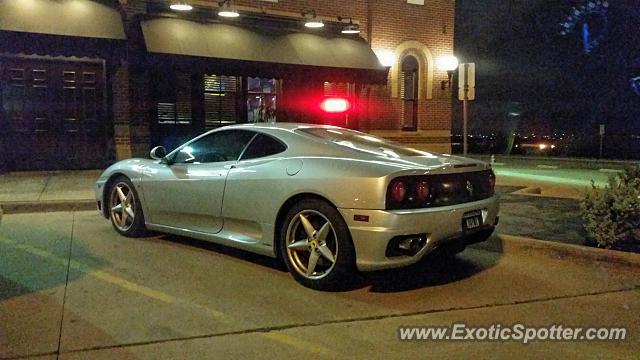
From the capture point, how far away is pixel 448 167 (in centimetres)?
538

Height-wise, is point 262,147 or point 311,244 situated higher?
point 262,147

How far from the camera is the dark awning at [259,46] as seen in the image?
12617 mm

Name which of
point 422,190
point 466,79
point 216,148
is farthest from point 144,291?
point 466,79

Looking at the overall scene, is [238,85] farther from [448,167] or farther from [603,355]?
[603,355]

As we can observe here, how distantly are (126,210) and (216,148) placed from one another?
1.58 m

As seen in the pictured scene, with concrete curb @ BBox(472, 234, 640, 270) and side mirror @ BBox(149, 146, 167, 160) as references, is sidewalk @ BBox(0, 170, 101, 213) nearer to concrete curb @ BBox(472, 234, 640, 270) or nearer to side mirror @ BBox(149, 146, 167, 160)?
side mirror @ BBox(149, 146, 167, 160)

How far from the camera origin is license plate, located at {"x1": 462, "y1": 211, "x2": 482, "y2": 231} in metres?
5.38

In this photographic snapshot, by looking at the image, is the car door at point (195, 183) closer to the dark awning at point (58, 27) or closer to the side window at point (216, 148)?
the side window at point (216, 148)

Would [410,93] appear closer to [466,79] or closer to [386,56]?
[386,56]

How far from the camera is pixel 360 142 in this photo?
6.23 meters

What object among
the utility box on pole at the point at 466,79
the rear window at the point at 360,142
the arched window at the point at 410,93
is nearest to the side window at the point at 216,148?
the rear window at the point at 360,142

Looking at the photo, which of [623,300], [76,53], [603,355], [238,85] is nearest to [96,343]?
[603,355]

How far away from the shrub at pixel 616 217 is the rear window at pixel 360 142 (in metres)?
2.24

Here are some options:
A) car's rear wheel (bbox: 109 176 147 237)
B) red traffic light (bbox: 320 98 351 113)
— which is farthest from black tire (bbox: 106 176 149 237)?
red traffic light (bbox: 320 98 351 113)
